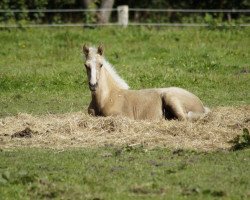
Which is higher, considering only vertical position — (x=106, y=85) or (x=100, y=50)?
(x=100, y=50)

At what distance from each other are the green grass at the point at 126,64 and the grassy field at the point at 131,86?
3 centimetres

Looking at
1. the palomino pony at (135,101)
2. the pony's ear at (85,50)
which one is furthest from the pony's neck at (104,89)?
the pony's ear at (85,50)

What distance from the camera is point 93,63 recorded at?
1430 centimetres

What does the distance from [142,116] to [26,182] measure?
510 cm

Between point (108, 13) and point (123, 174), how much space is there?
2105cm

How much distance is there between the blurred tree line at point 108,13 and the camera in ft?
98.9

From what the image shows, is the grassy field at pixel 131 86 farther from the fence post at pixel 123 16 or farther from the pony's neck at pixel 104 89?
→ the fence post at pixel 123 16

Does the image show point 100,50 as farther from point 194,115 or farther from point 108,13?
point 108,13

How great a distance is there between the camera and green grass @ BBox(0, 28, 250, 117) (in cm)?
1855

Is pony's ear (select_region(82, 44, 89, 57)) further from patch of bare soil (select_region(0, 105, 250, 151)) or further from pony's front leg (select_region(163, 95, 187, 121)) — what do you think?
pony's front leg (select_region(163, 95, 187, 121))

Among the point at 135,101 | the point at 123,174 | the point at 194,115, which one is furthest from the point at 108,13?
the point at 123,174

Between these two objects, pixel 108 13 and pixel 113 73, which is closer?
pixel 113 73

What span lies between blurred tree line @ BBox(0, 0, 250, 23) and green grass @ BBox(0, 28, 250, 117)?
2.45 m

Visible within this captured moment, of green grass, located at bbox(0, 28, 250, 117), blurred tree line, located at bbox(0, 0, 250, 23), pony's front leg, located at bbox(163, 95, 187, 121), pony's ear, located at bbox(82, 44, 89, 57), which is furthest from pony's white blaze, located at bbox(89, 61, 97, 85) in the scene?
blurred tree line, located at bbox(0, 0, 250, 23)
